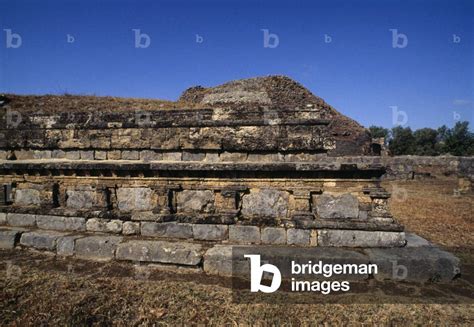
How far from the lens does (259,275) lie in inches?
160

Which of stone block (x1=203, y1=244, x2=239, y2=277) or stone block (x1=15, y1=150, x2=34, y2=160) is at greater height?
stone block (x1=15, y1=150, x2=34, y2=160)

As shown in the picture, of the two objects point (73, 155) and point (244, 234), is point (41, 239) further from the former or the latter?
point (244, 234)

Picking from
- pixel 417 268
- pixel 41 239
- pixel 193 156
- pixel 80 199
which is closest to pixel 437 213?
pixel 417 268

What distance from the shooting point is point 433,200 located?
38.9 feet

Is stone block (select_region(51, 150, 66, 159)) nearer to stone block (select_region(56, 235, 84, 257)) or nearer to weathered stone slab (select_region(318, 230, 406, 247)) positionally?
stone block (select_region(56, 235, 84, 257))

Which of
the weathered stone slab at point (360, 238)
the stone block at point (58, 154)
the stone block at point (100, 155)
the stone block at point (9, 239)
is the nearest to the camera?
the weathered stone slab at point (360, 238)

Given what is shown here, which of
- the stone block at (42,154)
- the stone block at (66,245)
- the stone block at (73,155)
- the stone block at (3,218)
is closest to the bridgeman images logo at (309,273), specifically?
the stone block at (66,245)

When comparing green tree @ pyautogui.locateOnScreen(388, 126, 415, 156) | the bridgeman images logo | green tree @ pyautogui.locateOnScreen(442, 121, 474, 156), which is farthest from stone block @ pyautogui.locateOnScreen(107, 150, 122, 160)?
green tree @ pyautogui.locateOnScreen(388, 126, 415, 156)

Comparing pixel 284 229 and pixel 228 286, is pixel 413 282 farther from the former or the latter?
pixel 228 286

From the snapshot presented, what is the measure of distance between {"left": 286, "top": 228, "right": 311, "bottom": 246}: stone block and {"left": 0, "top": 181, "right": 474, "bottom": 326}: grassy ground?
1.02 m

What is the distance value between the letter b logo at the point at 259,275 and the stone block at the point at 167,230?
3.83ft

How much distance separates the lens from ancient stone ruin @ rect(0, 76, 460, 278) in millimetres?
4523

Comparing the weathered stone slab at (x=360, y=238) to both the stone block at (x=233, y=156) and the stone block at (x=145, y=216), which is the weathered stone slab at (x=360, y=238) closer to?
the stone block at (x=233, y=156)

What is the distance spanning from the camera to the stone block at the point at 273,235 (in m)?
4.60
